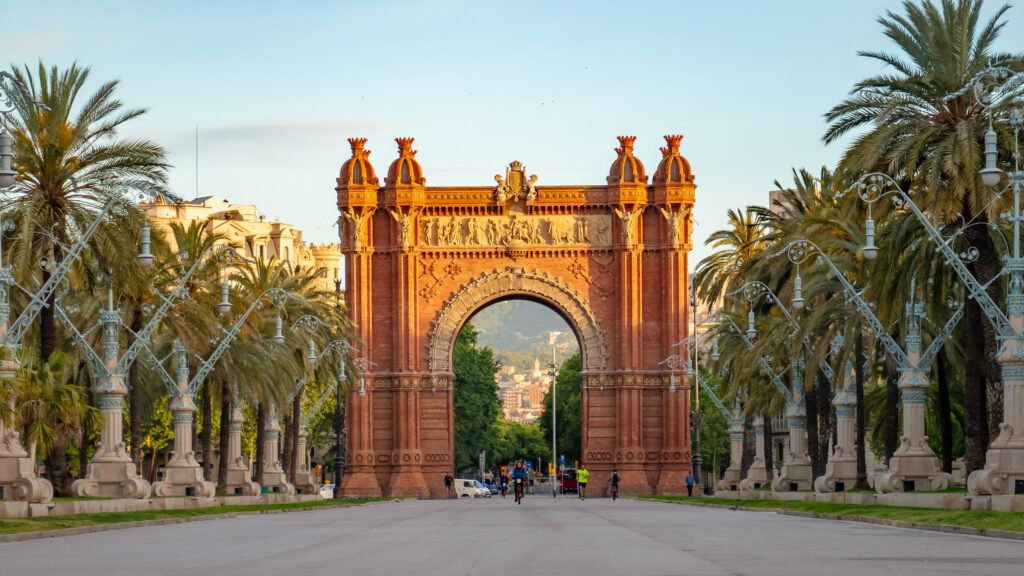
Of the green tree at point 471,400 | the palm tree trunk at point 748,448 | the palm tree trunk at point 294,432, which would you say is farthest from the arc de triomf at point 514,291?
the green tree at point 471,400

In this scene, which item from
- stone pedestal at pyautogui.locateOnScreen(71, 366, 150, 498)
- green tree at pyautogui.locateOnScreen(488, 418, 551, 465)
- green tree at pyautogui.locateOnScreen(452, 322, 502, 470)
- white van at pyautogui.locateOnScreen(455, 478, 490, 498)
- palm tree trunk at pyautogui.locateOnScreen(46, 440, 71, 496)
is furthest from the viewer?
green tree at pyautogui.locateOnScreen(488, 418, 551, 465)

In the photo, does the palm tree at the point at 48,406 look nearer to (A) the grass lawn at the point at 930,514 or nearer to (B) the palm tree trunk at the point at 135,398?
(B) the palm tree trunk at the point at 135,398

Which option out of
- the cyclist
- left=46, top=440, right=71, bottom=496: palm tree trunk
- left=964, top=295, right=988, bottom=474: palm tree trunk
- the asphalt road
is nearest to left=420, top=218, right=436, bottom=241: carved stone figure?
the cyclist

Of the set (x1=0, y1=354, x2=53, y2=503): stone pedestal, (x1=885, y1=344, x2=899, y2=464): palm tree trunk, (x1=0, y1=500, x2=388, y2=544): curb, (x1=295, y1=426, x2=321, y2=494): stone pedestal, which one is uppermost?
(x1=885, y1=344, x2=899, y2=464): palm tree trunk

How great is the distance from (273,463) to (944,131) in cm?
3761

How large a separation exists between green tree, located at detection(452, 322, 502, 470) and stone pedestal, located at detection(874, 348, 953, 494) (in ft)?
243

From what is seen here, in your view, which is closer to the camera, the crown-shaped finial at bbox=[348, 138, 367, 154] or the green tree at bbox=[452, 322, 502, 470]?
the crown-shaped finial at bbox=[348, 138, 367, 154]

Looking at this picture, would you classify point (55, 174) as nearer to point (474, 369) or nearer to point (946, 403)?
point (946, 403)

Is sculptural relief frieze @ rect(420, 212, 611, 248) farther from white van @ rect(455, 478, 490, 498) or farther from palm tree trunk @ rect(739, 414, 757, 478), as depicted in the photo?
white van @ rect(455, 478, 490, 498)

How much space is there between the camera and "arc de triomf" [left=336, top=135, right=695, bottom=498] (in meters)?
76.1

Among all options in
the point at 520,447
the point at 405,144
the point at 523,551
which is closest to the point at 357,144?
the point at 405,144

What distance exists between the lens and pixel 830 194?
171 ft

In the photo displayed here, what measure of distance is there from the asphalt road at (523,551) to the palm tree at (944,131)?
8041 mm

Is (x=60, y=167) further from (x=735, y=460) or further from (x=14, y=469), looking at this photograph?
(x=735, y=460)
